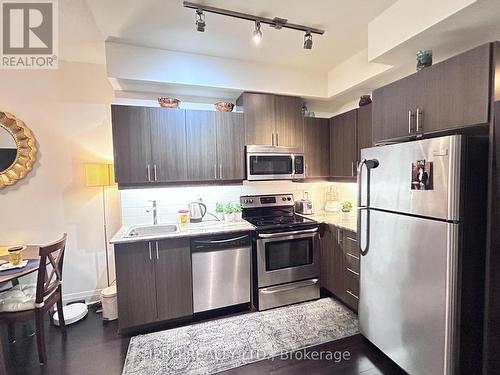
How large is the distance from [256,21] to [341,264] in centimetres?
250

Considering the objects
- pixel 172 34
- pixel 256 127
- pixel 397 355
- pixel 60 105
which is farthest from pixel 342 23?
pixel 60 105

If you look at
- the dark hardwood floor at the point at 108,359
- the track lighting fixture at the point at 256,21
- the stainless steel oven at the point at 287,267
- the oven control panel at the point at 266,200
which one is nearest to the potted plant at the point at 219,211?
the oven control panel at the point at 266,200

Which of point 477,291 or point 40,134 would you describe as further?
point 40,134

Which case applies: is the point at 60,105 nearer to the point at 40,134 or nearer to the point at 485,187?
A: the point at 40,134

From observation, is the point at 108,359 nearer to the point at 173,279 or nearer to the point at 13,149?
the point at 173,279

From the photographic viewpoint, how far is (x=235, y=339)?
87.3 inches

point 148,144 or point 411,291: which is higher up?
point 148,144

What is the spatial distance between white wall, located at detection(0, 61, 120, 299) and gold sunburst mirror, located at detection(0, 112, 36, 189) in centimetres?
7

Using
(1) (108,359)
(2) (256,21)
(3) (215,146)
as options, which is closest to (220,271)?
(1) (108,359)

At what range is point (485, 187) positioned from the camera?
59.1 inches

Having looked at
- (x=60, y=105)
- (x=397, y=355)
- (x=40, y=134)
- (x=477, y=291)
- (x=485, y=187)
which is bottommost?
(x=397, y=355)

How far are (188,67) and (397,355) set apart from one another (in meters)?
3.23

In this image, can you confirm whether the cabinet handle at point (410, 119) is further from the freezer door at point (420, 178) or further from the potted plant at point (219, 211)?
the potted plant at point (219, 211)

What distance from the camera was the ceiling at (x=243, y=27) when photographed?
1.93 m
